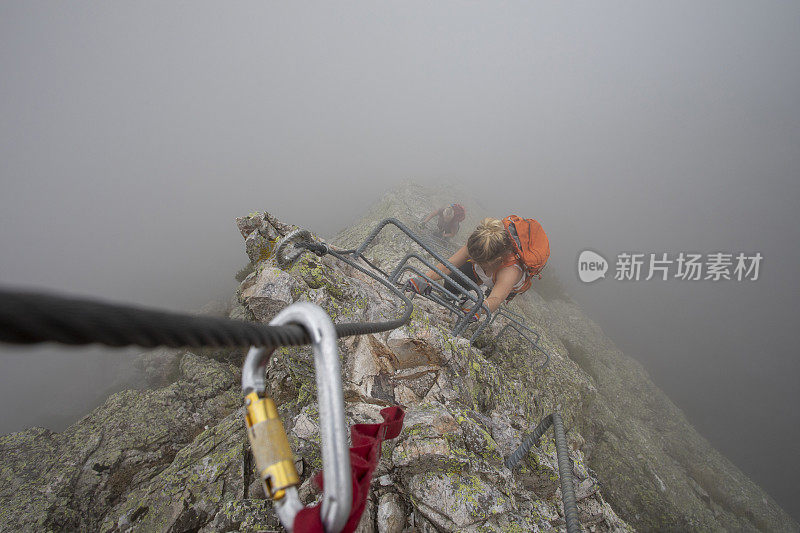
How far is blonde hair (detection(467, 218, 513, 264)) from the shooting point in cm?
555

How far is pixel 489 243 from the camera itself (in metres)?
5.58

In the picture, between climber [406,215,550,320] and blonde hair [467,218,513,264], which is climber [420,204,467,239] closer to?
climber [406,215,550,320]

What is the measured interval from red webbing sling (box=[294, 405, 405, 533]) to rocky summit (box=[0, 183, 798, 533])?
4.95ft

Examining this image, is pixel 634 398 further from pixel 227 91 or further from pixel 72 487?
pixel 227 91

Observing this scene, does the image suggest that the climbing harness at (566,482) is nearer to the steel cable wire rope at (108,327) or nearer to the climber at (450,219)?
the steel cable wire rope at (108,327)

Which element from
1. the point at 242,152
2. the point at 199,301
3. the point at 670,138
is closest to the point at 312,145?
the point at 242,152

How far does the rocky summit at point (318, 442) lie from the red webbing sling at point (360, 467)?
1509mm

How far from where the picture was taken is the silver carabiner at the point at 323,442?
1.03m

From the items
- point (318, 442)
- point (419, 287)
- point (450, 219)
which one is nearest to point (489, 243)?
point (419, 287)

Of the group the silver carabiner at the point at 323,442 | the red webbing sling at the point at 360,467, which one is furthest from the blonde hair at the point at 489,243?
the silver carabiner at the point at 323,442

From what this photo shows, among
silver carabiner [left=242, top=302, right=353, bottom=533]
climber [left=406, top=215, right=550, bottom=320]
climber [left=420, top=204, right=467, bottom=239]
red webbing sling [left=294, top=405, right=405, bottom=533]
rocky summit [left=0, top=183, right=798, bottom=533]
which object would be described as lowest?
rocky summit [left=0, top=183, right=798, bottom=533]

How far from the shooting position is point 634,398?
1240 cm

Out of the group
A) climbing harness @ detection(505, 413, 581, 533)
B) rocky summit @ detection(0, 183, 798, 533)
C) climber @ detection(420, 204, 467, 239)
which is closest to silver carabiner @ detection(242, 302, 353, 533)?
climbing harness @ detection(505, 413, 581, 533)

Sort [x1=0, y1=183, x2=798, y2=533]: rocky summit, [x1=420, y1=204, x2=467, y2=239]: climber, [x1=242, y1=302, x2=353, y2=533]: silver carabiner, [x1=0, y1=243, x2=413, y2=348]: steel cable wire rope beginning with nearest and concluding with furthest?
[x1=0, y1=243, x2=413, y2=348]: steel cable wire rope, [x1=242, y1=302, x2=353, y2=533]: silver carabiner, [x1=0, y1=183, x2=798, y2=533]: rocky summit, [x1=420, y1=204, x2=467, y2=239]: climber
